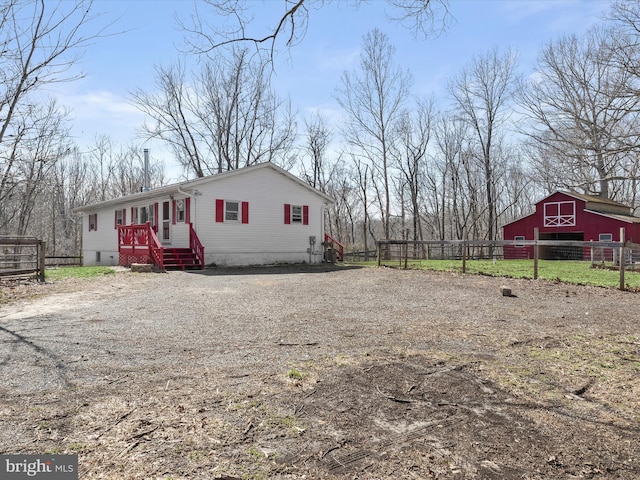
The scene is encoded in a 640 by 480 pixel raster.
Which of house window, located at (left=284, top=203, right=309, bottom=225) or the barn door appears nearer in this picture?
the barn door

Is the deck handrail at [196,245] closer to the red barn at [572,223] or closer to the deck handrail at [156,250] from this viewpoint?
the deck handrail at [156,250]

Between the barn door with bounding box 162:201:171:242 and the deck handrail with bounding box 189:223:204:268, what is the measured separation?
215 centimetres

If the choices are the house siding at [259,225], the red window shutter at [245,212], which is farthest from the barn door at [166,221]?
the red window shutter at [245,212]

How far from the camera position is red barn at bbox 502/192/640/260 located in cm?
2398

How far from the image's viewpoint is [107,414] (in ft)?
9.27

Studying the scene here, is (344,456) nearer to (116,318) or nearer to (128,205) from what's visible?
(116,318)

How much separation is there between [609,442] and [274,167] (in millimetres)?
16588

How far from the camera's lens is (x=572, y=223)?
25.4 metres

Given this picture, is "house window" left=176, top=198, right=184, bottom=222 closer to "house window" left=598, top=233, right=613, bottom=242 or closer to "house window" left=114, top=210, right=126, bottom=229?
"house window" left=114, top=210, right=126, bottom=229

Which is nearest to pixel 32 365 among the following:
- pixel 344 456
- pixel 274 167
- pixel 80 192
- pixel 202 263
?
pixel 344 456

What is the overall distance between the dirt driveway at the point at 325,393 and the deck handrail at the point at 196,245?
8550 millimetres

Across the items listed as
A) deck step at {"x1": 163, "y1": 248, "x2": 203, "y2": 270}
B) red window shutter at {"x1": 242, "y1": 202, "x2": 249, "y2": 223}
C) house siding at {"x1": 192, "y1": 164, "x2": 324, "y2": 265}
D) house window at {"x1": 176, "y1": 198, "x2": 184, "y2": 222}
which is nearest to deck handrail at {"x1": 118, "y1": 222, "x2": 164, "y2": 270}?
deck step at {"x1": 163, "y1": 248, "x2": 203, "y2": 270}

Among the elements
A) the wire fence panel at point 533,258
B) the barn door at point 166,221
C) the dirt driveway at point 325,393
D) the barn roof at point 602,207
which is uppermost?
the barn roof at point 602,207

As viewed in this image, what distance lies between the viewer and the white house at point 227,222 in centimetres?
1574
